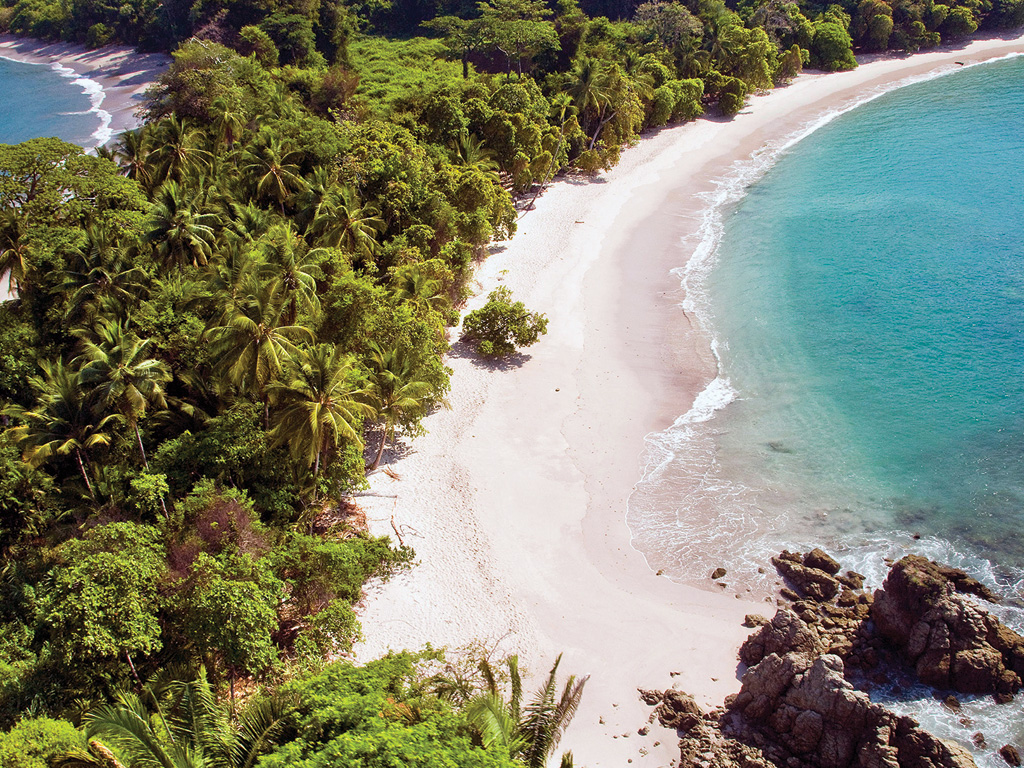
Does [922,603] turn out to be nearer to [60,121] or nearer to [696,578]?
[696,578]

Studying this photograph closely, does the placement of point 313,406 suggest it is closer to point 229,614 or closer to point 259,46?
point 229,614

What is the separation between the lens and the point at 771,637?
22.4 meters

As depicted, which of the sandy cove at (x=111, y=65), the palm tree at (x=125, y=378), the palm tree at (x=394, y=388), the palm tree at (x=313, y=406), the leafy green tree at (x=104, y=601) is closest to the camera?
the leafy green tree at (x=104, y=601)

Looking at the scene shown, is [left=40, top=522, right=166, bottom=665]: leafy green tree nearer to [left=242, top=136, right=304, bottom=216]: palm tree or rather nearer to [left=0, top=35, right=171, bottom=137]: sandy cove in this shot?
[left=242, top=136, right=304, bottom=216]: palm tree

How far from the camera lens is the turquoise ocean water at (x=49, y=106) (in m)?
62.9

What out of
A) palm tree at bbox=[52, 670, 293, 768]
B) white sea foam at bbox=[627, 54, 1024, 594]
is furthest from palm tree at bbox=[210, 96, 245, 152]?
palm tree at bbox=[52, 670, 293, 768]

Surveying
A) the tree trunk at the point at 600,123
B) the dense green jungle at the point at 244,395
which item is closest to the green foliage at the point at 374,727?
the dense green jungle at the point at 244,395

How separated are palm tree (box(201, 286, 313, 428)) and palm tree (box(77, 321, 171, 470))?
2.36 meters

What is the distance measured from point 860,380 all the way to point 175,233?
1328 inches

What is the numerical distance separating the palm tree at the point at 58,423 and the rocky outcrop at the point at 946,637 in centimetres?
2672

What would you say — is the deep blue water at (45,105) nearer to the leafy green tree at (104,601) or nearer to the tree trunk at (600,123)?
the tree trunk at (600,123)

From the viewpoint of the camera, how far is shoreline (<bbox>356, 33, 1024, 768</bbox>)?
2288 centimetres

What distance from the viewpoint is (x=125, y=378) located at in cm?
2348

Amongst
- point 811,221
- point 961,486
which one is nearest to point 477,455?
point 961,486
